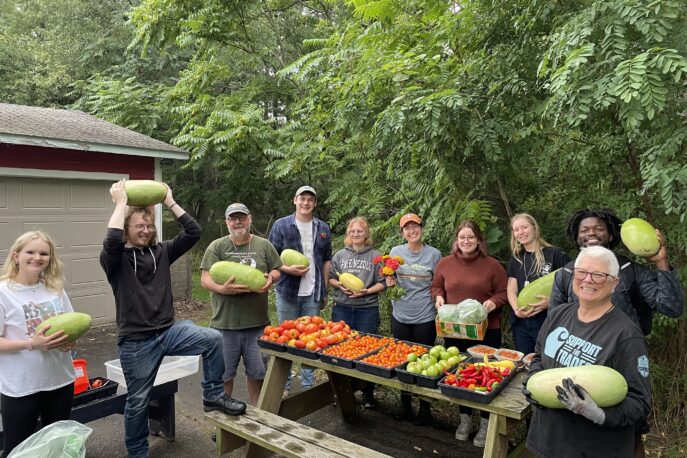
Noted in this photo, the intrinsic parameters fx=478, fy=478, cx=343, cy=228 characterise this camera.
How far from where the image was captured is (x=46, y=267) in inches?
126

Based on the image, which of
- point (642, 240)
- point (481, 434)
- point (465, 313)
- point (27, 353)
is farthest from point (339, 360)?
point (642, 240)

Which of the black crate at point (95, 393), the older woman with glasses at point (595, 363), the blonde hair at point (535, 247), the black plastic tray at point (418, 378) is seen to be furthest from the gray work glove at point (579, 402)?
the black crate at point (95, 393)


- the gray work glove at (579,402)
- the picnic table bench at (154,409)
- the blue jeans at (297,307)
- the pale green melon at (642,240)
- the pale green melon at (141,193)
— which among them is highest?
the pale green melon at (141,193)

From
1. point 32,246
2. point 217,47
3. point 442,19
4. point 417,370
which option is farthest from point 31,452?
point 217,47

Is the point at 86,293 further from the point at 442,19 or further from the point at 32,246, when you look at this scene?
the point at 442,19

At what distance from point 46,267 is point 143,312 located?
0.69 meters

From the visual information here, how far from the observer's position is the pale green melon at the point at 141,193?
11.2 feet

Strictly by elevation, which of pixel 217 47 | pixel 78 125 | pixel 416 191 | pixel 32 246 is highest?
pixel 217 47

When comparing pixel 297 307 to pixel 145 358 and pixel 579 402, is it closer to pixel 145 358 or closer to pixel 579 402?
pixel 145 358

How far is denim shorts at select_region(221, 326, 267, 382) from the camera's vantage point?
4.40 meters

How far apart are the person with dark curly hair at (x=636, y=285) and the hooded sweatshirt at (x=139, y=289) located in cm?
269

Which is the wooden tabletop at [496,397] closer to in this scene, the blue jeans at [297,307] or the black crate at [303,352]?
the black crate at [303,352]

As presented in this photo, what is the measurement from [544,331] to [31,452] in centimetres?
292

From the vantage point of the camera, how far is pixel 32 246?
3.09 meters
